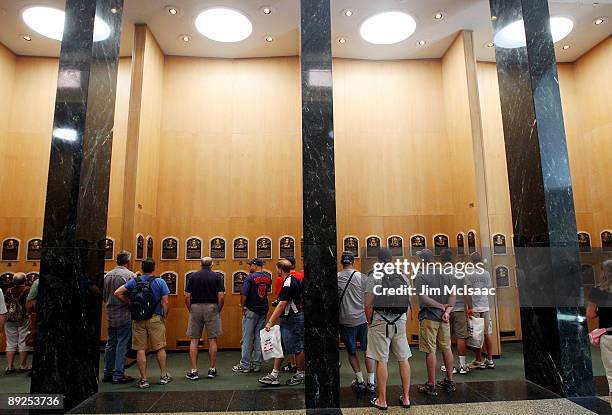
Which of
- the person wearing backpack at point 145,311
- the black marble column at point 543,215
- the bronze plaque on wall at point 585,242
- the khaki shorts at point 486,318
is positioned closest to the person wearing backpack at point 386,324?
the black marble column at point 543,215

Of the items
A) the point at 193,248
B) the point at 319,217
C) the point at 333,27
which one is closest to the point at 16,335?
the point at 193,248

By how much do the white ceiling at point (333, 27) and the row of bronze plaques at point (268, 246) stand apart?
4.21m

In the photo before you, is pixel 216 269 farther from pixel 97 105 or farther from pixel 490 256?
pixel 490 256

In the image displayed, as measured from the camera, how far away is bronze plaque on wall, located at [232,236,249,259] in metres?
8.66

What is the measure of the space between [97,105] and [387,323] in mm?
4691

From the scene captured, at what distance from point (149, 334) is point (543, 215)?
18.4 feet

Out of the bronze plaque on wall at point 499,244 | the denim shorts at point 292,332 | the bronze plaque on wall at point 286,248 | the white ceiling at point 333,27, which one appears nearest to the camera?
the denim shorts at point 292,332

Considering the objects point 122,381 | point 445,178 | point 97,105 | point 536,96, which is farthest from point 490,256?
point 97,105

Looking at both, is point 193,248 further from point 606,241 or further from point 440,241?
point 606,241

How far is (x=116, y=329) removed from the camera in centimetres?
588

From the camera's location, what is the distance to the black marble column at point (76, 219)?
15.5 ft

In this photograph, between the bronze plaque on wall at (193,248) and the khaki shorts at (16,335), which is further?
the bronze plaque on wall at (193,248)

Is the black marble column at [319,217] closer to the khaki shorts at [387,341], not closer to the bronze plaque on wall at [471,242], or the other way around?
the khaki shorts at [387,341]

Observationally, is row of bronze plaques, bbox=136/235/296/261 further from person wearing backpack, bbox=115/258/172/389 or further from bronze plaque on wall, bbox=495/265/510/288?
bronze plaque on wall, bbox=495/265/510/288
